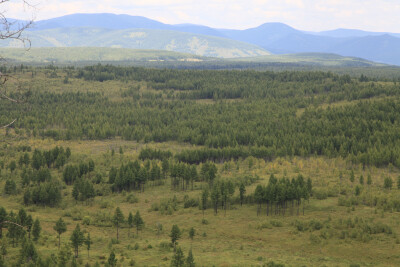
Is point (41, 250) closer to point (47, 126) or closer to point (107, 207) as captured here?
point (107, 207)

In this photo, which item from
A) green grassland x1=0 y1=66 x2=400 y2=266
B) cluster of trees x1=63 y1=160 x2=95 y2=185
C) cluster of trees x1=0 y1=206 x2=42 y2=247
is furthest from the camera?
cluster of trees x1=63 y1=160 x2=95 y2=185

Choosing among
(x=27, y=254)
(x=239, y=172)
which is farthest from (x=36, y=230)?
(x=239, y=172)

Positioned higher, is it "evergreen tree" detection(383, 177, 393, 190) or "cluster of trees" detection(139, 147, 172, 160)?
"evergreen tree" detection(383, 177, 393, 190)

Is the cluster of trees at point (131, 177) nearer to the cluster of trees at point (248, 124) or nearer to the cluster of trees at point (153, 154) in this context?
the cluster of trees at point (248, 124)

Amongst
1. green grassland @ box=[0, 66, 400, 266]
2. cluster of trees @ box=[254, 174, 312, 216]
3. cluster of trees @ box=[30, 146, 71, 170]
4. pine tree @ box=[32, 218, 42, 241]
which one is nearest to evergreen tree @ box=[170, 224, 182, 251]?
green grassland @ box=[0, 66, 400, 266]

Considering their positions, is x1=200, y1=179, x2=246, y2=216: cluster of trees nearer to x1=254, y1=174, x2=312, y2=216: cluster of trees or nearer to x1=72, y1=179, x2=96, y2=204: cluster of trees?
x1=254, y1=174, x2=312, y2=216: cluster of trees

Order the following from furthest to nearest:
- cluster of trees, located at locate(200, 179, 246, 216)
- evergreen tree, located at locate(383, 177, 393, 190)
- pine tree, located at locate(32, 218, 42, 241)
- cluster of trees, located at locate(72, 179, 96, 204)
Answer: cluster of trees, located at locate(72, 179, 96, 204)
evergreen tree, located at locate(383, 177, 393, 190)
cluster of trees, located at locate(200, 179, 246, 216)
pine tree, located at locate(32, 218, 42, 241)

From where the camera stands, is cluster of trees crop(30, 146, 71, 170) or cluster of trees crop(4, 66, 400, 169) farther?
cluster of trees crop(4, 66, 400, 169)

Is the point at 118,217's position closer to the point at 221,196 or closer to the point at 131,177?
the point at 221,196

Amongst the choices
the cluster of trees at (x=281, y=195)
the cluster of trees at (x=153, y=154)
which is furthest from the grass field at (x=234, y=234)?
Result: the cluster of trees at (x=153, y=154)
